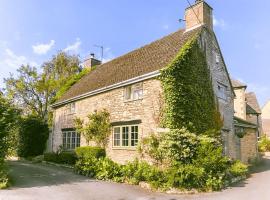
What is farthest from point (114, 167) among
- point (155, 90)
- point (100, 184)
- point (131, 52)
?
point (131, 52)

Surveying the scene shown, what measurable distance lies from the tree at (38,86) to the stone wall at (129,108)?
18200mm

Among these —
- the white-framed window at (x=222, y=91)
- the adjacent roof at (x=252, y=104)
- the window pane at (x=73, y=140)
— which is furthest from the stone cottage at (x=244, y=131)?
the window pane at (x=73, y=140)

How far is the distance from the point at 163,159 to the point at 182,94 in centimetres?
368

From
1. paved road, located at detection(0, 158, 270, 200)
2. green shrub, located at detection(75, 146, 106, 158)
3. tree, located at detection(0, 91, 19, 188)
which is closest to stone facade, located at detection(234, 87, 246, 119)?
paved road, located at detection(0, 158, 270, 200)

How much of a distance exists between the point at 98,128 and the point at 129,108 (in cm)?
337

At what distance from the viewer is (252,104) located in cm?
4041

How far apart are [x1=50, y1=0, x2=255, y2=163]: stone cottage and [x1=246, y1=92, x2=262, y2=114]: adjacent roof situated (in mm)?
18148

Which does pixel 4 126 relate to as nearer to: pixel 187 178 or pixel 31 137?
pixel 187 178

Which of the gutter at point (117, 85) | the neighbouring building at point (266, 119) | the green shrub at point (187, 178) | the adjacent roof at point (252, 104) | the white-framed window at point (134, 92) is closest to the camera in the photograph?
the green shrub at point (187, 178)

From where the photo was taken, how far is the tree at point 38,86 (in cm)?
3797

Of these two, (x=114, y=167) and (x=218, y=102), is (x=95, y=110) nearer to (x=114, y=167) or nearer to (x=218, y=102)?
(x=114, y=167)

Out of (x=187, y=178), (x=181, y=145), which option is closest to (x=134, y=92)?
(x=181, y=145)

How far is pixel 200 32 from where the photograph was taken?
58.8ft

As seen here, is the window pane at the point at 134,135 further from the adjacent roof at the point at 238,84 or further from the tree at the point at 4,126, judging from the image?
the adjacent roof at the point at 238,84
